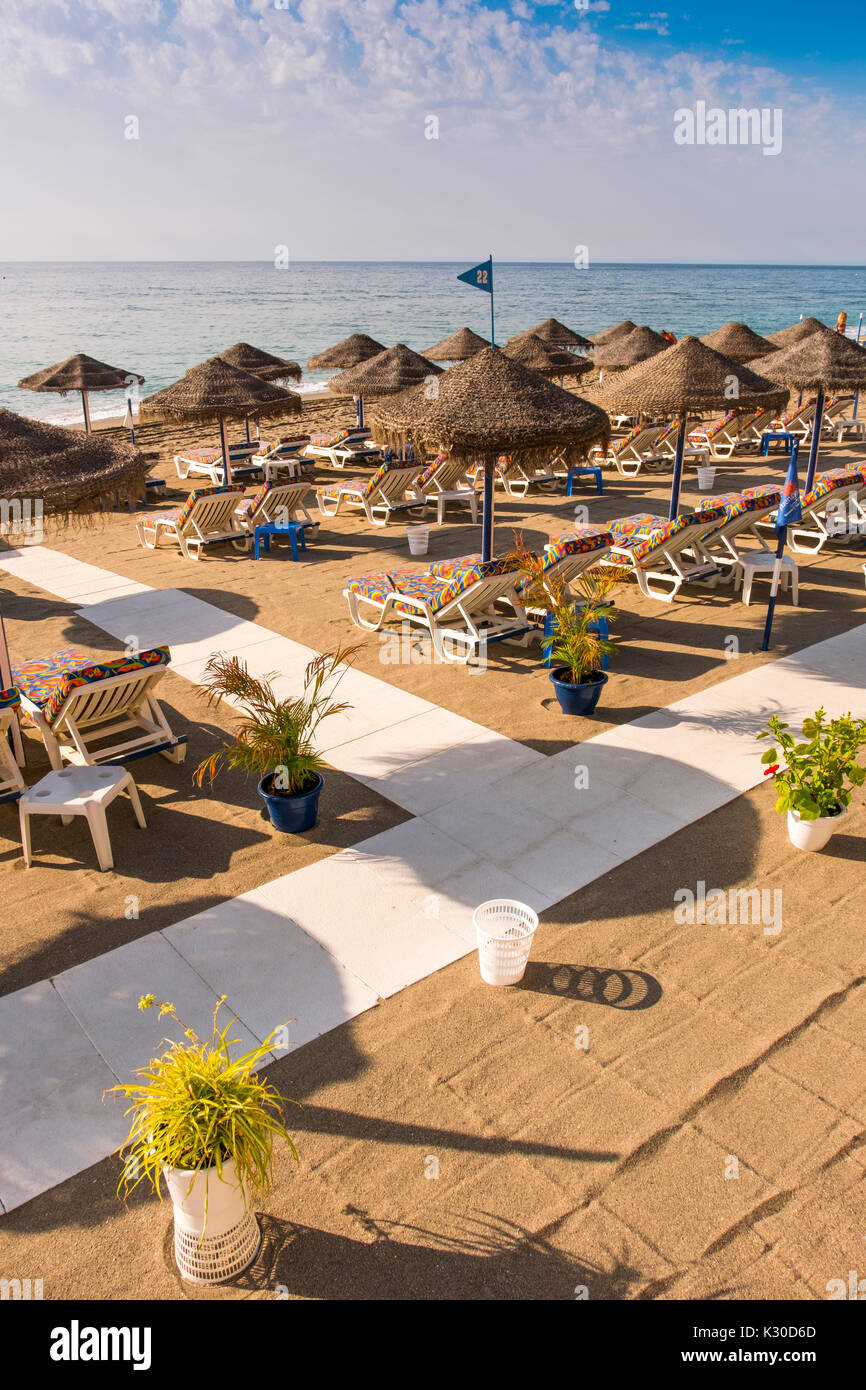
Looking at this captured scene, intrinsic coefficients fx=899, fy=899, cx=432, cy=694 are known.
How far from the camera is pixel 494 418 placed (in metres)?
9.14

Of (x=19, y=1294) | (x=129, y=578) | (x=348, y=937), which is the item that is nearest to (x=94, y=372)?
(x=129, y=578)

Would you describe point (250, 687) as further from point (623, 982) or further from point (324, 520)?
point (324, 520)

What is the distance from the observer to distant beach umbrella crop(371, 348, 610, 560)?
9.10 m

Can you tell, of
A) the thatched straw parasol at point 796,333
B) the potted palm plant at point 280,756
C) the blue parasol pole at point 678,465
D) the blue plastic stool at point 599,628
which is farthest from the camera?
the thatched straw parasol at point 796,333

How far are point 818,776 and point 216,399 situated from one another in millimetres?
11051

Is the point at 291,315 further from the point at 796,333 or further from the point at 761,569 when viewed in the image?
the point at 761,569

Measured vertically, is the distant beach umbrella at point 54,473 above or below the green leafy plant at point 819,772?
above

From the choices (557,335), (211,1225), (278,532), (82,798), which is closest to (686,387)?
(278,532)

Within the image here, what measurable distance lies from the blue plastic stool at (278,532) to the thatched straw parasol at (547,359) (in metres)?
7.88

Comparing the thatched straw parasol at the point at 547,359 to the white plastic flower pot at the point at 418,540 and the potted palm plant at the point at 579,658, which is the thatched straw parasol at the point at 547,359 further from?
the potted palm plant at the point at 579,658

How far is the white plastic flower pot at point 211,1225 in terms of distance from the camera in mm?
3295

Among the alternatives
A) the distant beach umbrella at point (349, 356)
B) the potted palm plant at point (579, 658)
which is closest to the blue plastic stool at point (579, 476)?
the distant beach umbrella at point (349, 356)

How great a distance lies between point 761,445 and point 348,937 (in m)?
18.2
